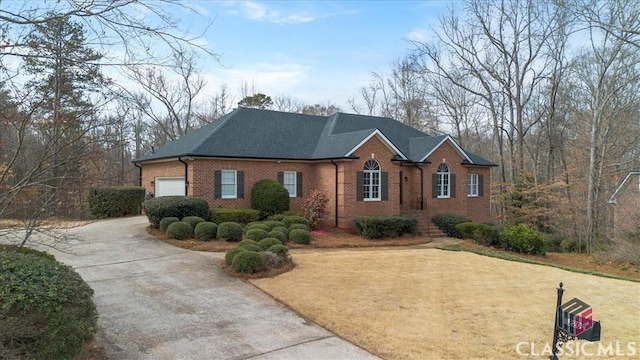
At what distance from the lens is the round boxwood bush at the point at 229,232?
1382cm

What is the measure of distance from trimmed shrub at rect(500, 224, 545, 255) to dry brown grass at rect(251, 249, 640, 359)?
5.15m

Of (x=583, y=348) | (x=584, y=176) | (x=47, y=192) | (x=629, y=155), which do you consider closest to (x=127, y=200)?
(x=47, y=192)

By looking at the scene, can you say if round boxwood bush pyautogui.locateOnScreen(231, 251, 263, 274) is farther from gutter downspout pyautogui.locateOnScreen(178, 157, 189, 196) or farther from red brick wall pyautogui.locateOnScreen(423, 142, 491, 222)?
red brick wall pyautogui.locateOnScreen(423, 142, 491, 222)

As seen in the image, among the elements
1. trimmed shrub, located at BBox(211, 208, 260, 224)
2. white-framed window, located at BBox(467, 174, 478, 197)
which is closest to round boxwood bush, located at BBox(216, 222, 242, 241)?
trimmed shrub, located at BBox(211, 208, 260, 224)

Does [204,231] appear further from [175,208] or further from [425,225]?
[425,225]

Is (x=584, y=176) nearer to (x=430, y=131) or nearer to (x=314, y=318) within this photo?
(x=430, y=131)

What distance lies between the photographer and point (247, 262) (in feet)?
31.5

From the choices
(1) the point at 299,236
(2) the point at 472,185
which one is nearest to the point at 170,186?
(1) the point at 299,236

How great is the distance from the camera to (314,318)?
6863mm

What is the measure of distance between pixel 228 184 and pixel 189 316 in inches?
456

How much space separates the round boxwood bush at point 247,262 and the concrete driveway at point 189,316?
0.40m

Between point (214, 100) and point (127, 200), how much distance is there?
21.5 meters

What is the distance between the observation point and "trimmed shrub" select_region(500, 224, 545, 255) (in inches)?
679

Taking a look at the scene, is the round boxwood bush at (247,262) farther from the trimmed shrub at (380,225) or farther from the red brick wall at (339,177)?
the red brick wall at (339,177)
